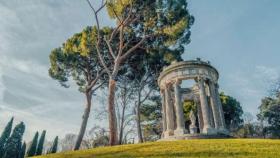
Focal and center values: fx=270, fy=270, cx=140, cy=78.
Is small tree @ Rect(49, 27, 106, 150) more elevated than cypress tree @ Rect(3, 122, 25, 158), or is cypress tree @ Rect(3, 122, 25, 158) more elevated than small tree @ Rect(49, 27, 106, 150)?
small tree @ Rect(49, 27, 106, 150)

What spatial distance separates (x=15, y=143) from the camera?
2136 inches

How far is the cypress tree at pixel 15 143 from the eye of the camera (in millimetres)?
52469

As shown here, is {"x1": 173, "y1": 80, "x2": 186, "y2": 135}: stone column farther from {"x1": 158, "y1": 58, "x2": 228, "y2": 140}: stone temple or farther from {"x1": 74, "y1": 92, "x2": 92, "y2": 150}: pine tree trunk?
{"x1": 74, "y1": 92, "x2": 92, "y2": 150}: pine tree trunk

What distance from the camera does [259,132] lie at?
43.3 metres

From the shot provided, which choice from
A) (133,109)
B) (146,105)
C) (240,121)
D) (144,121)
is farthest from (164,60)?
(240,121)

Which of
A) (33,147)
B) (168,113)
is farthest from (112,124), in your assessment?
(33,147)

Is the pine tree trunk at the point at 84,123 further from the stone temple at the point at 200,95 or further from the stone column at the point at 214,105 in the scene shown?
the stone column at the point at 214,105

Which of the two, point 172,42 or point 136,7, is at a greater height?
point 136,7

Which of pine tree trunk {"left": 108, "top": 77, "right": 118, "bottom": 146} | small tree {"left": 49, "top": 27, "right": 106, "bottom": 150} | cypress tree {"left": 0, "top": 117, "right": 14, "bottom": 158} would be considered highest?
small tree {"left": 49, "top": 27, "right": 106, "bottom": 150}

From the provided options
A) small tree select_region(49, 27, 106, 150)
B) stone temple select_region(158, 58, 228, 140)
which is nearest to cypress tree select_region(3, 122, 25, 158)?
small tree select_region(49, 27, 106, 150)

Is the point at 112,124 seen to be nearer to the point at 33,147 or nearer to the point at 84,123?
the point at 84,123

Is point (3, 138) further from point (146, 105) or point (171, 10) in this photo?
point (171, 10)

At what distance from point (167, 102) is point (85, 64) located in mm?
10095

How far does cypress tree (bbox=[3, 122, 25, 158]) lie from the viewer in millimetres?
52469
